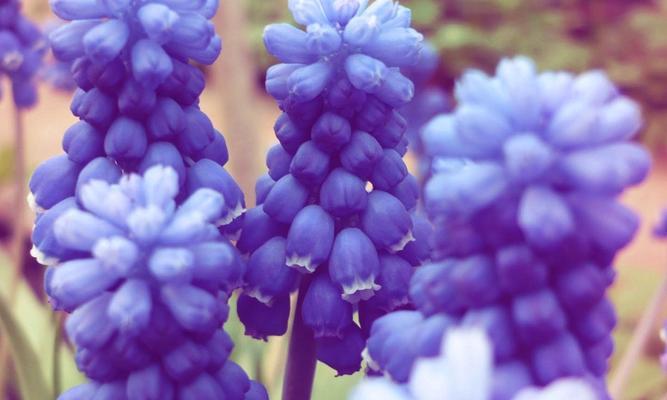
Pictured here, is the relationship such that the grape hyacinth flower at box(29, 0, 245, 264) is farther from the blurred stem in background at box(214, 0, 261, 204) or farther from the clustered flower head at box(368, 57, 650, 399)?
the blurred stem in background at box(214, 0, 261, 204)

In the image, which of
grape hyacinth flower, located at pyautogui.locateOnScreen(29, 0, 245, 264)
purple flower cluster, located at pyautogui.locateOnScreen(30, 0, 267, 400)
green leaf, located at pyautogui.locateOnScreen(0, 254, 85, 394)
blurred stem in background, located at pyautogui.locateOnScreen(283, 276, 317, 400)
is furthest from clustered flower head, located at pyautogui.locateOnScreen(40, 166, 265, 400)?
green leaf, located at pyautogui.locateOnScreen(0, 254, 85, 394)

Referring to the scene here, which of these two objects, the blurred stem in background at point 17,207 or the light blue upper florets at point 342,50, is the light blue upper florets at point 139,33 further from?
the blurred stem in background at point 17,207

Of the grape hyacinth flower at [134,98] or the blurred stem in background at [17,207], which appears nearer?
the grape hyacinth flower at [134,98]

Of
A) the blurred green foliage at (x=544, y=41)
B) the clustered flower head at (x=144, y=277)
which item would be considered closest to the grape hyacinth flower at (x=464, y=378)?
the clustered flower head at (x=144, y=277)

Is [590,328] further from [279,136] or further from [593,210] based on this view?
[279,136]

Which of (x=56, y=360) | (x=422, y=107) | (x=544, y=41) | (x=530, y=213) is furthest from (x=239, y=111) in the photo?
(x=544, y=41)

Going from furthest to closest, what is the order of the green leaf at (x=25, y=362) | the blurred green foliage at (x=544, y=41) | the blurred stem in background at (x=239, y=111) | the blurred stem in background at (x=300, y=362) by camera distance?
the blurred green foliage at (x=544, y=41), the blurred stem in background at (x=239, y=111), the green leaf at (x=25, y=362), the blurred stem in background at (x=300, y=362)

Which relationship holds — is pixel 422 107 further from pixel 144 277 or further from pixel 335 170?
pixel 144 277
